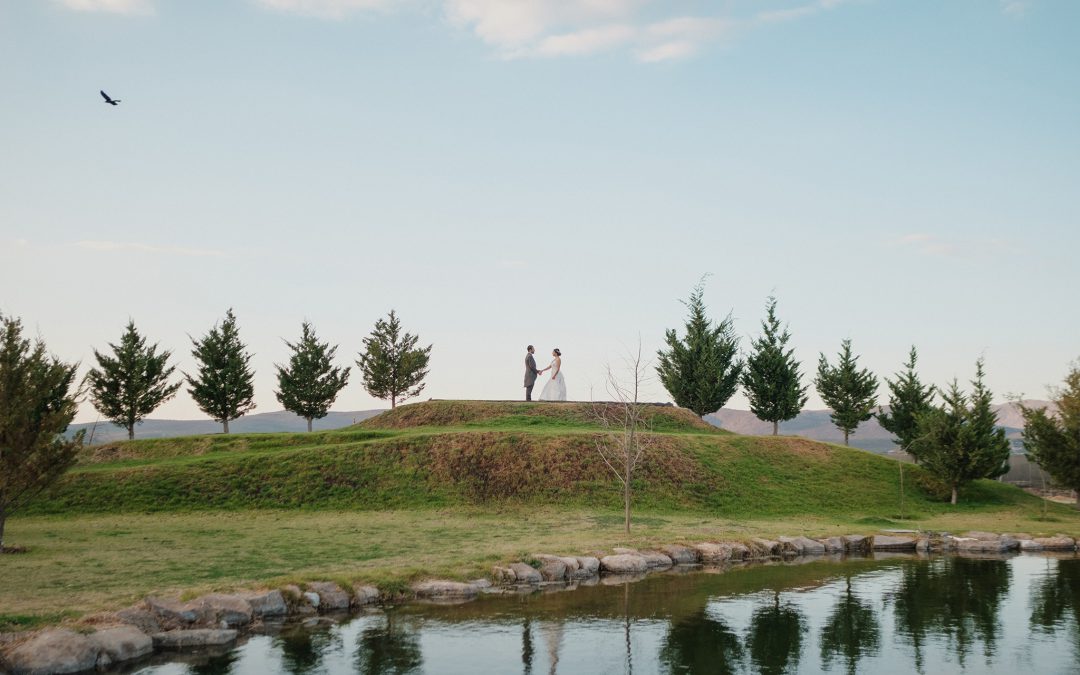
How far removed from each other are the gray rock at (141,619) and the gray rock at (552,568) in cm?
1002

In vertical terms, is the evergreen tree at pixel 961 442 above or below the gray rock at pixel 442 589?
above

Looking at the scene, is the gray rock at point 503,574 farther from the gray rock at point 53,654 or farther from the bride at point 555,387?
the bride at point 555,387

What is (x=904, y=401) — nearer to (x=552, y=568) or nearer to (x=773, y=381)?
(x=773, y=381)

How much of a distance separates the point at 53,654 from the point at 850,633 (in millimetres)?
14884

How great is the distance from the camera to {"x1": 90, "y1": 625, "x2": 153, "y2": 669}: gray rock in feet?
45.7

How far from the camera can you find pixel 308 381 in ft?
211

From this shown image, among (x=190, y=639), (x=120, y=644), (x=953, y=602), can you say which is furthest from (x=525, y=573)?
(x=953, y=602)

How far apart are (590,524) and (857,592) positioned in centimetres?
1297

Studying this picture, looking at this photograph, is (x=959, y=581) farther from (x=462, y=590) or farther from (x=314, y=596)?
(x=314, y=596)

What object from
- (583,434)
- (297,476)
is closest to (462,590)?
(297,476)

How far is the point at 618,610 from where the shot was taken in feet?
61.0

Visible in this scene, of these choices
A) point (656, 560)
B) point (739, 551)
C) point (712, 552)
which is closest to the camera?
point (656, 560)

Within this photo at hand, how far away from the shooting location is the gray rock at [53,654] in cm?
1300

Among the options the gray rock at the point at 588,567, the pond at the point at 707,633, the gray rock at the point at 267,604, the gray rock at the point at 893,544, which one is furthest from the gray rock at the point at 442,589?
the gray rock at the point at 893,544
